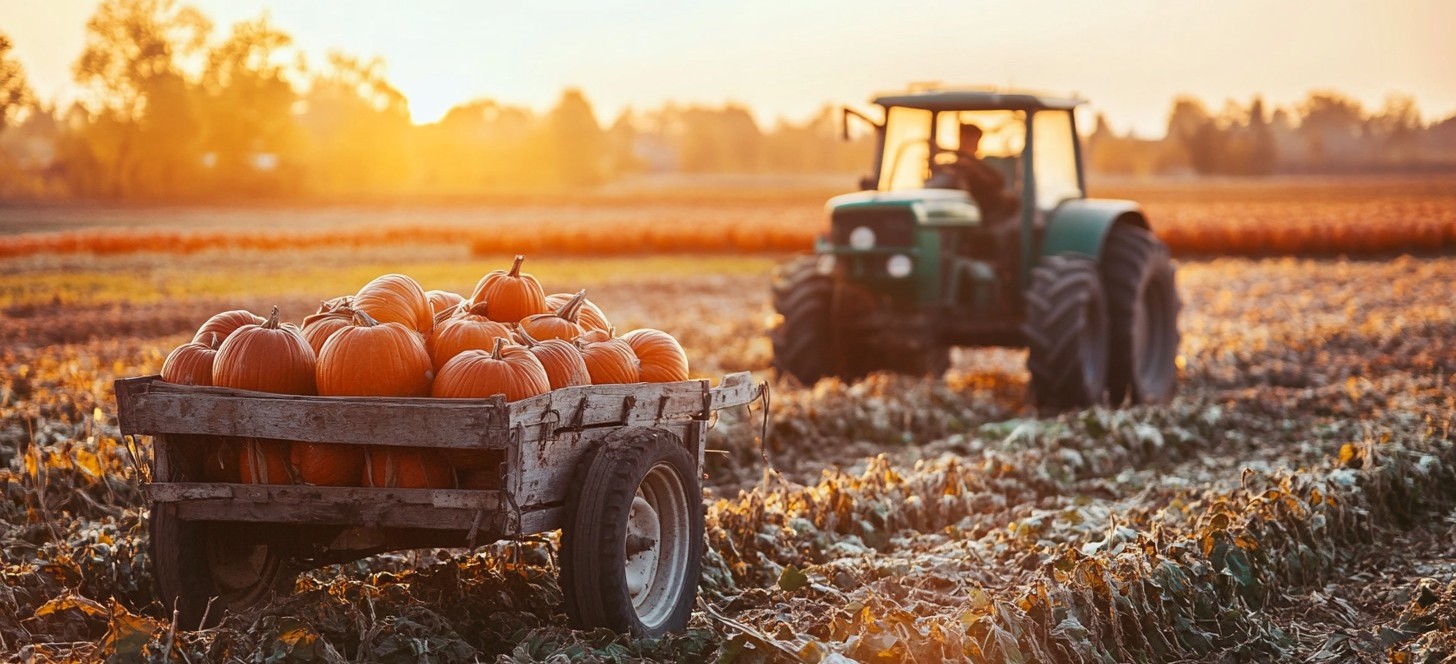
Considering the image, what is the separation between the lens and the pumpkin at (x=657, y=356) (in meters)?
5.89

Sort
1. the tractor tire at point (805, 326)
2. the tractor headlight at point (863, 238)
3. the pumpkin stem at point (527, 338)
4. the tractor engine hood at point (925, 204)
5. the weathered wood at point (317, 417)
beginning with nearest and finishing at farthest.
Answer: the weathered wood at point (317, 417), the pumpkin stem at point (527, 338), the tractor engine hood at point (925, 204), the tractor headlight at point (863, 238), the tractor tire at point (805, 326)

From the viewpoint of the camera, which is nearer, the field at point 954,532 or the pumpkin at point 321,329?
the field at point 954,532

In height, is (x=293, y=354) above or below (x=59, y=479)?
above

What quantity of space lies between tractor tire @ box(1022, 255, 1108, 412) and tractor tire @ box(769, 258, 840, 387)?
1661 mm

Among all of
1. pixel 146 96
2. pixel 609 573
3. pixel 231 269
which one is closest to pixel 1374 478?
pixel 609 573

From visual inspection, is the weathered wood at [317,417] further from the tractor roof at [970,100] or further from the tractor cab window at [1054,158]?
the tractor cab window at [1054,158]

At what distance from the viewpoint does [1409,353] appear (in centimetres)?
1515

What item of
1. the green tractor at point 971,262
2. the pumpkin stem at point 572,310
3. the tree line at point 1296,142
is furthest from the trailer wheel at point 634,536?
the tree line at point 1296,142

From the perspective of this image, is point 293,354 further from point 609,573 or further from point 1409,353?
point 1409,353

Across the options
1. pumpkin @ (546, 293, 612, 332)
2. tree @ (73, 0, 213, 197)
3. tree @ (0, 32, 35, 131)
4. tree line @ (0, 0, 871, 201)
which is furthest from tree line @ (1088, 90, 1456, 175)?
pumpkin @ (546, 293, 612, 332)

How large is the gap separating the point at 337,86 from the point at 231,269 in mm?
66509

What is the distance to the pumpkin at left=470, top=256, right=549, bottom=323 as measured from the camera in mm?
6082

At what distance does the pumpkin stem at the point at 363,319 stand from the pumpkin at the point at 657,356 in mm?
1087

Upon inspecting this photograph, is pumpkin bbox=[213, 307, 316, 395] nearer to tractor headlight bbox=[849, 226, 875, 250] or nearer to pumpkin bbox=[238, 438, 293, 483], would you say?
pumpkin bbox=[238, 438, 293, 483]
